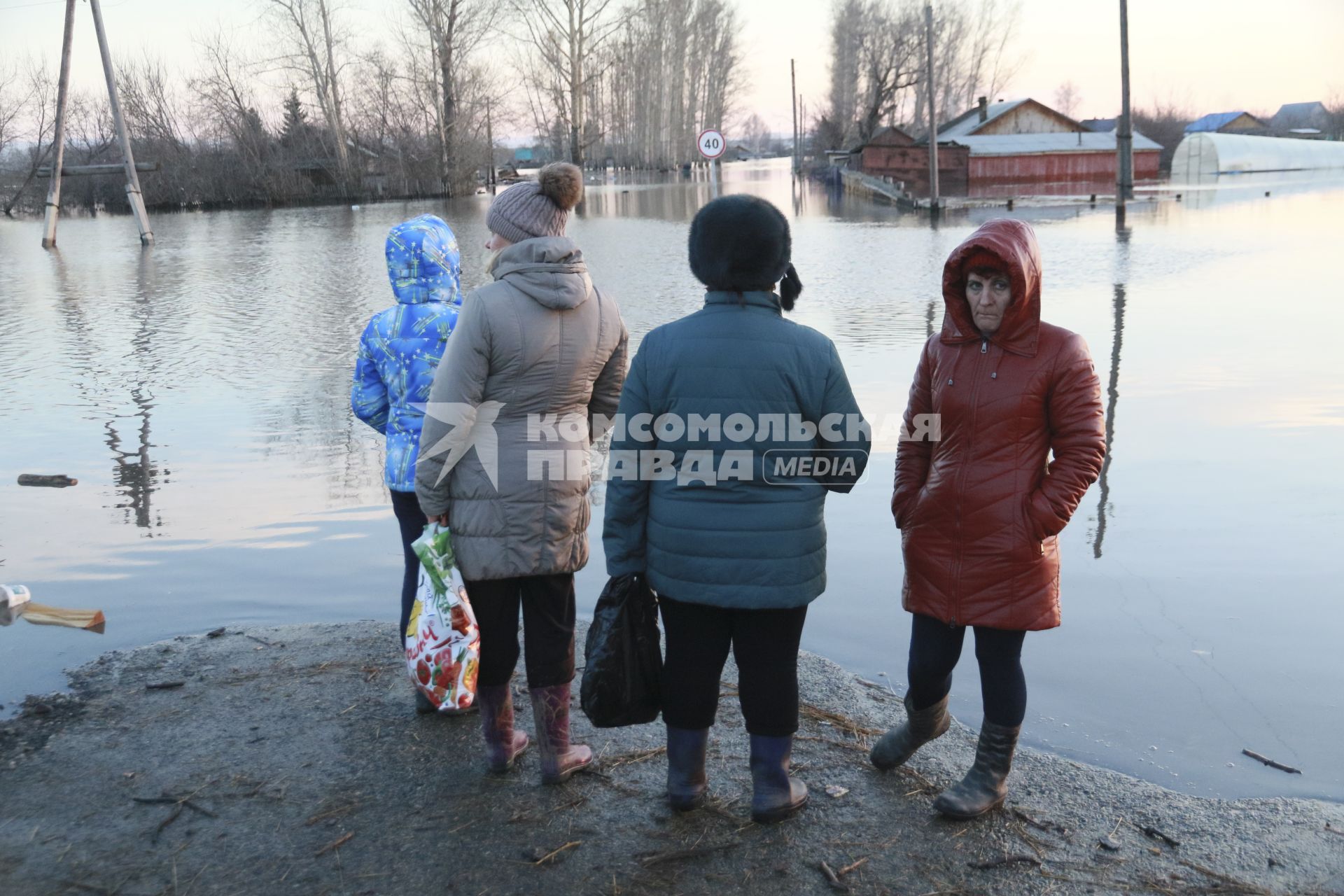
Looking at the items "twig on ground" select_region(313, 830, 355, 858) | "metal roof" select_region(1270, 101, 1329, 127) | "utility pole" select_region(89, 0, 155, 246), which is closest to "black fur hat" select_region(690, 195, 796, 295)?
"twig on ground" select_region(313, 830, 355, 858)

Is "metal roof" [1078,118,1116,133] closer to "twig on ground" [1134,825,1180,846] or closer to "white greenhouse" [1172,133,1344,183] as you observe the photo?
"white greenhouse" [1172,133,1344,183]

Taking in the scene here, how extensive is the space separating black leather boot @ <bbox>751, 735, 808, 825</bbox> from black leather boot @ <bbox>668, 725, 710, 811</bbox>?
0.15m

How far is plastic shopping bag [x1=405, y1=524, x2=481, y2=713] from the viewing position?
315 centimetres

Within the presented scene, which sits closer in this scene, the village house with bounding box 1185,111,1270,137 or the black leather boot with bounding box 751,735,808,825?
the black leather boot with bounding box 751,735,808,825

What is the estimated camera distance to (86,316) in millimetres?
14469

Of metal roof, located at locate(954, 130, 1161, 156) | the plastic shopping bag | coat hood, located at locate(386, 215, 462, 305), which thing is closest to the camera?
the plastic shopping bag

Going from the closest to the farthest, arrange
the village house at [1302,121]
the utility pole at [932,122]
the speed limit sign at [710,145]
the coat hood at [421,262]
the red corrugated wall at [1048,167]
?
the coat hood at [421,262] < the speed limit sign at [710,145] < the utility pole at [932,122] < the red corrugated wall at [1048,167] < the village house at [1302,121]

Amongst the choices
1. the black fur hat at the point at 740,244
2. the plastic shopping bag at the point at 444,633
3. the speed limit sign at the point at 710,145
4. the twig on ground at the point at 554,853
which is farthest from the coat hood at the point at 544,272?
the speed limit sign at the point at 710,145

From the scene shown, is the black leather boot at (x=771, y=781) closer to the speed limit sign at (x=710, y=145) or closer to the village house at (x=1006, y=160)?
the speed limit sign at (x=710, y=145)

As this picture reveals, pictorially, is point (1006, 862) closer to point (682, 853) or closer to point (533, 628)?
point (682, 853)

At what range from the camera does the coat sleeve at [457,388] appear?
3080 millimetres

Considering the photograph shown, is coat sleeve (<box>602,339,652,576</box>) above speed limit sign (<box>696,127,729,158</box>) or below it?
below

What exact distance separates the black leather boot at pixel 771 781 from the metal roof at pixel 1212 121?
106334 mm

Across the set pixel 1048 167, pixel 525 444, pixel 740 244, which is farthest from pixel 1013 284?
pixel 1048 167
